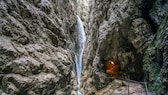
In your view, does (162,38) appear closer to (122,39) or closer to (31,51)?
(122,39)

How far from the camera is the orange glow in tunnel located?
12.8 meters

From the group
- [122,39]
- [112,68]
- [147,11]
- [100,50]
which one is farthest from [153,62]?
[100,50]

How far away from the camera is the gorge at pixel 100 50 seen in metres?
8.95

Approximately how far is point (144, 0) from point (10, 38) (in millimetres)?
7630

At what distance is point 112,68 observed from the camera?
12.9 m

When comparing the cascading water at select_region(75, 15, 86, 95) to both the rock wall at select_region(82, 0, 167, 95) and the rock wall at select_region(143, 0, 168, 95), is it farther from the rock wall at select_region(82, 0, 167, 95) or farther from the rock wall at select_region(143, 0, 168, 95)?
the rock wall at select_region(143, 0, 168, 95)

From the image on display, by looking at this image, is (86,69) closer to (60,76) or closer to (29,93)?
(60,76)

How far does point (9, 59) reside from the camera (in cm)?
911

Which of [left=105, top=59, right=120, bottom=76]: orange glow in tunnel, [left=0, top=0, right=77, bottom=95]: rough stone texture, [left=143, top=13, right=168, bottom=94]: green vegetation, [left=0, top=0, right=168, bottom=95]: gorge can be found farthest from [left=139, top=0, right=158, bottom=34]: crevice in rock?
[left=0, top=0, right=77, bottom=95]: rough stone texture

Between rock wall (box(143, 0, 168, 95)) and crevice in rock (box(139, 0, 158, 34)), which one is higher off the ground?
crevice in rock (box(139, 0, 158, 34))

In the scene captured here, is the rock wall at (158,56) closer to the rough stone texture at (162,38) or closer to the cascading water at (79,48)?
the rough stone texture at (162,38)

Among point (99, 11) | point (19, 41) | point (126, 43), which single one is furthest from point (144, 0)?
point (19, 41)

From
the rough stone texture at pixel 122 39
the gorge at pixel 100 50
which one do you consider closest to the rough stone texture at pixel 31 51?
the gorge at pixel 100 50

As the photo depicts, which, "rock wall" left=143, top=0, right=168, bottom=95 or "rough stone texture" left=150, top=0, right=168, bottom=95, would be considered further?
"rock wall" left=143, top=0, right=168, bottom=95
